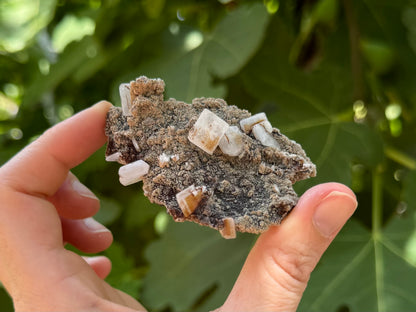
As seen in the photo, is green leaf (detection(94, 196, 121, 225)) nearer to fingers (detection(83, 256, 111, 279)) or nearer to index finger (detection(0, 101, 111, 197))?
fingers (detection(83, 256, 111, 279))

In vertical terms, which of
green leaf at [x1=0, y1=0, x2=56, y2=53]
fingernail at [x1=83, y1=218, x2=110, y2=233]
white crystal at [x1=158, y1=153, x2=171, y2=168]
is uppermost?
green leaf at [x1=0, y1=0, x2=56, y2=53]

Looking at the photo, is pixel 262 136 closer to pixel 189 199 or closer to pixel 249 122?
pixel 249 122

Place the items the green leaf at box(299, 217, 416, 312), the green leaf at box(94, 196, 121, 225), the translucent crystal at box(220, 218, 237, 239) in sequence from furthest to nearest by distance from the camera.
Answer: the green leaf at box(94, 196, 121, 225)
the green leaf at box(299, 217, 416, 312)
the translucent crystal at box(220, 218, 237, 239)

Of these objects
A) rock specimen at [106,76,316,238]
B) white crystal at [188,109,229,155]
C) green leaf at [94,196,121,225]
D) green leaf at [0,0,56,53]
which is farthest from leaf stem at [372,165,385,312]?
green leaf at [0,0,56,53]

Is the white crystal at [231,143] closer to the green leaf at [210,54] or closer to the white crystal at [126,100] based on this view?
the white crystal at [126,100]

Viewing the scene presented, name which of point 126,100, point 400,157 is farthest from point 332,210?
point 400,157

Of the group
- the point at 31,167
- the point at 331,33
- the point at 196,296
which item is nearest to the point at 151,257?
the point at 196,296

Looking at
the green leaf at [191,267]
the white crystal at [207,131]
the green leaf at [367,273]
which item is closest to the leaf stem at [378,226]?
the green leaf at [367,273]
